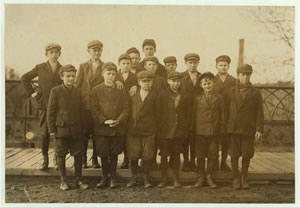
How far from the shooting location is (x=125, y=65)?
3.79 m

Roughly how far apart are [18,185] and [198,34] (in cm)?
266

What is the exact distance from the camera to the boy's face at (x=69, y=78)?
3.58 metres

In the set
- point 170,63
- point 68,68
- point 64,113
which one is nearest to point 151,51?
point 170,63

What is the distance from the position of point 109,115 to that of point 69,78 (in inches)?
22.3

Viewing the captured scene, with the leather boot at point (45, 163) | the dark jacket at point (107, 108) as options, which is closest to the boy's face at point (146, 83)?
the dark jacket at point (107, 108)

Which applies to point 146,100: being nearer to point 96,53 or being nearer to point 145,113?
point 145,113

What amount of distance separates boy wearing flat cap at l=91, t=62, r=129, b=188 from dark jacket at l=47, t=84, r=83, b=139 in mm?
182

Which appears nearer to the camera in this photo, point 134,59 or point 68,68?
point 68,68

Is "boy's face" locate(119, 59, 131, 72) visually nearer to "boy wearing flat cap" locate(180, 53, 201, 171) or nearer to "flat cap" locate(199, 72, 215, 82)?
"boy wearing flat cap" locate(180, 53, 201, 171)

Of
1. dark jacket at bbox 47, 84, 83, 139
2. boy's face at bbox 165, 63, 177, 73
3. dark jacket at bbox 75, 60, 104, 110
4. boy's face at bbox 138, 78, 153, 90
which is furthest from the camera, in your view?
boy's face at bbox 165, 63, 177, 73

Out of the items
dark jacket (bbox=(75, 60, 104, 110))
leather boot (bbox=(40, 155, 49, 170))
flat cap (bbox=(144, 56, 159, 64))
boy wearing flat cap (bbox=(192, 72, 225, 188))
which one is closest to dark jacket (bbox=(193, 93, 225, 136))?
boy wearing flat cap (bbox=(192, 72, 225, 188))

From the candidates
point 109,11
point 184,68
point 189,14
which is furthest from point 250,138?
point 109,11

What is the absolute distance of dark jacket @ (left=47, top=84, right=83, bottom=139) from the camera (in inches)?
139

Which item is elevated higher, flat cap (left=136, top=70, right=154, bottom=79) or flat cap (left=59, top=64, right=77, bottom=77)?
flat cap (left=59, top=64, right=77, bottom=77)
